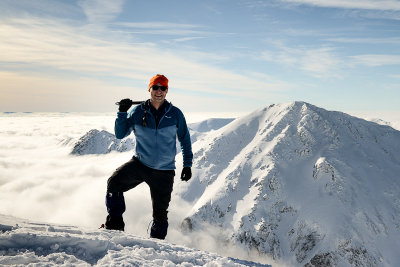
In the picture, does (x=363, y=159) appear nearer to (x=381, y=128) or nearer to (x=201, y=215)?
(x=381, y=128)

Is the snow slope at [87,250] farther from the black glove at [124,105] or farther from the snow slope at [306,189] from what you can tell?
the snow slope at [306,189]

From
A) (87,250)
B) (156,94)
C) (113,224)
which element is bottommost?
(113,224)

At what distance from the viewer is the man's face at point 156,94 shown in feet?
19.3

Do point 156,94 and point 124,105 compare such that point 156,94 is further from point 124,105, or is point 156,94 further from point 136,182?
point 136,182

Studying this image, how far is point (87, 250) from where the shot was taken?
400cm

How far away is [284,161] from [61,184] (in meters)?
164

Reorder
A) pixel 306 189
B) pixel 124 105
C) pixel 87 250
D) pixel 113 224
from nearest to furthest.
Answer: pixel 87 250 < pixel 113 224 < pixel 124 105 < pixel 306 189

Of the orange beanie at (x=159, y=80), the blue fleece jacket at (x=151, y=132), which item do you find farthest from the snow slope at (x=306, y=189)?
the orange beanie at (x=159, y=80)

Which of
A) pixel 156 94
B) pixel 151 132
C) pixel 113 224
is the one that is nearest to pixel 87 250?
pixel 113 224

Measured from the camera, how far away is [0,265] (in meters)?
3.28

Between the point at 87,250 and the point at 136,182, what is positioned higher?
the point at 136,182

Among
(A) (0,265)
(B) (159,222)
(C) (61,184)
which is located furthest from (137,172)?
(C) (61,184)

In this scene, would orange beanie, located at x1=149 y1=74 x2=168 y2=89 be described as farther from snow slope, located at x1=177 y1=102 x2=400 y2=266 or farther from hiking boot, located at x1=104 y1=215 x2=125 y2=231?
snow slope, located at x1=177 y1=102 x2=400 y2=266

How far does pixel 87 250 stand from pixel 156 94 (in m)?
3.25
